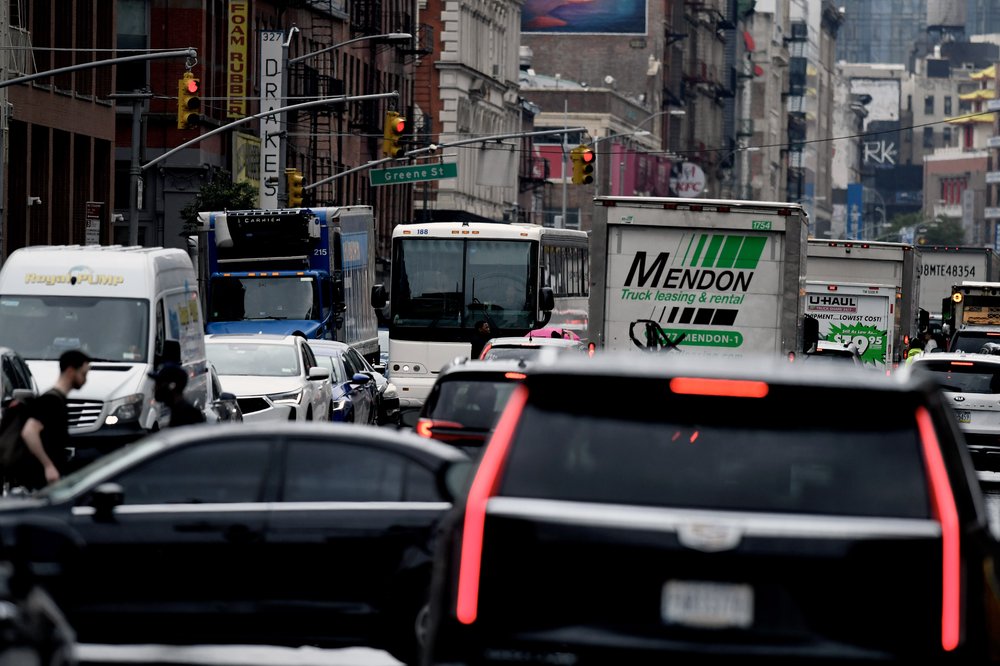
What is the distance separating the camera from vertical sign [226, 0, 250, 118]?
57.9m

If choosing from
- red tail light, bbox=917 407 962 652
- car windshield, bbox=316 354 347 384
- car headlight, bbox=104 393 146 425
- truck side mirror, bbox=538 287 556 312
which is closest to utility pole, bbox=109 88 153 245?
truck side mirror, bbox=538 287 556 312

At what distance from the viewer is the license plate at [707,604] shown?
627 centimetres

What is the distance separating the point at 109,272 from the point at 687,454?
15.8 metres

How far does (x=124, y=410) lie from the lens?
20281 mm

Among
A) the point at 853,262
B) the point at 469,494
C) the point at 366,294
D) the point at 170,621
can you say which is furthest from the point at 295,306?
the point at 469,494

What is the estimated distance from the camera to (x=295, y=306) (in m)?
38.1

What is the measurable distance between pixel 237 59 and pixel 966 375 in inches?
1336

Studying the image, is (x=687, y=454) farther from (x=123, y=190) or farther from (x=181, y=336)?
(x=123, y=190)

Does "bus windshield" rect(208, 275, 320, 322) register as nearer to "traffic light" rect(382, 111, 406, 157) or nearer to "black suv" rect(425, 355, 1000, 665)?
"traffic light" rect(382, 111, 406, 157)

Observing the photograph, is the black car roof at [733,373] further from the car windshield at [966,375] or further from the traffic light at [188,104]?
the traffic light at [188,104]

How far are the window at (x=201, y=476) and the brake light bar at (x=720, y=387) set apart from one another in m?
5.06

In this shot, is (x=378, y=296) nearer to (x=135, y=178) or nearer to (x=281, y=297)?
(x=281, y=297)

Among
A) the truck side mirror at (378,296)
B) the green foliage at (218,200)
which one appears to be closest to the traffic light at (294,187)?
the green foliage at (218,200)

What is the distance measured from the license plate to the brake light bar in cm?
56
